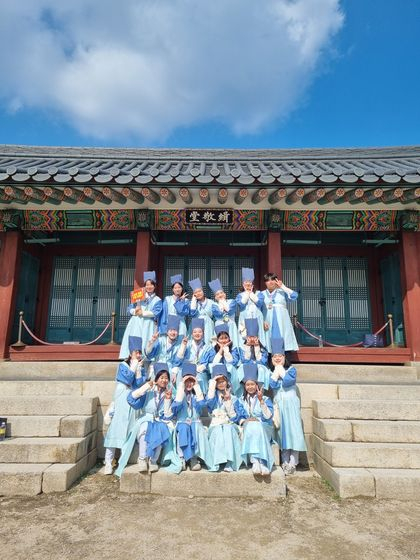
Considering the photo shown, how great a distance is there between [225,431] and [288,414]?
0.96m

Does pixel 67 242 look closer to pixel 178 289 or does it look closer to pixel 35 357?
pixel 35 357

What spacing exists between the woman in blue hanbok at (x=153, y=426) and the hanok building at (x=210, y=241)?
109 inches

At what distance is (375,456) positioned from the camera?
4133 mm

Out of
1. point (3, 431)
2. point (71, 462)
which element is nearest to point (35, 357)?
point (3, 431)

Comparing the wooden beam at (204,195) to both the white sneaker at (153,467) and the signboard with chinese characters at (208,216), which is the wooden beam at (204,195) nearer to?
the signboard with chinese characters at (208,216)

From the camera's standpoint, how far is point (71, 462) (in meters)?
4.17

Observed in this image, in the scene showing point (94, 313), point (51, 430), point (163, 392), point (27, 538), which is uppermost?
point (94, 313)

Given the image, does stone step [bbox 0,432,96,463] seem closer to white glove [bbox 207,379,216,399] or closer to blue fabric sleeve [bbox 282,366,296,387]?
white glove [bbox 207,379,216,399]

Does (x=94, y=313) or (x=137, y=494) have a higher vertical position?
(x=94, y=313)

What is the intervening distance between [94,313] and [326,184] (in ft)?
19.8

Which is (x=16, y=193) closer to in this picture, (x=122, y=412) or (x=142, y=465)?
(x=122, y=412)

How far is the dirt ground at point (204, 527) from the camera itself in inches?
110

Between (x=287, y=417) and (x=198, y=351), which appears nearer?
(x=287, y=417)

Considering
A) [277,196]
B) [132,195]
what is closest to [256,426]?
[277,196]
